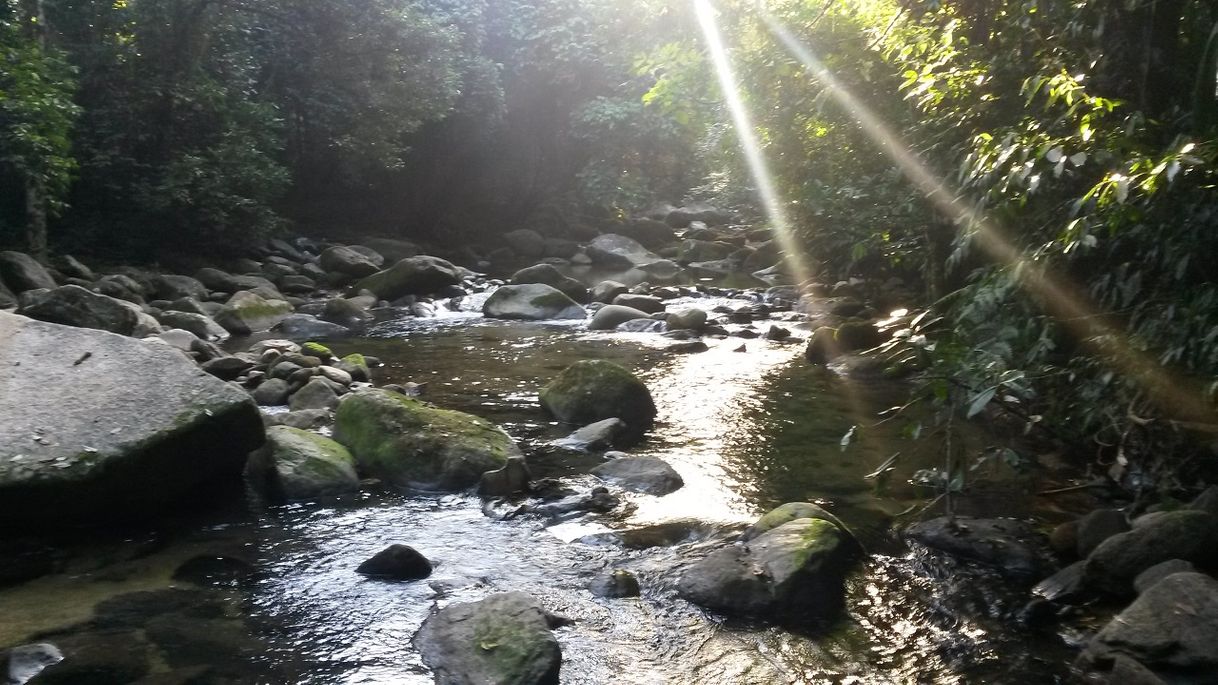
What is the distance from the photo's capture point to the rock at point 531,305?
14664 millimetres

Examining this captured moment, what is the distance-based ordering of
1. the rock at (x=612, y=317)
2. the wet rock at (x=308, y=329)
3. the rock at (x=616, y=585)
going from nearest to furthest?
the rock at (x=616, y=585), the wet rock at (x=308, y=329), the rock at (x=612, y=317)

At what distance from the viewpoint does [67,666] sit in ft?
13.8

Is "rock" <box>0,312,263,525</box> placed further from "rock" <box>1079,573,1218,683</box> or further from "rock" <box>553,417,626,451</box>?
"rock" <box>1079,573,1218,683</box>

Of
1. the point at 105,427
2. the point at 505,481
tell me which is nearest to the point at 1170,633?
the point at 505,481

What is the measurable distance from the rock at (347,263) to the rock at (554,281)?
2.66m

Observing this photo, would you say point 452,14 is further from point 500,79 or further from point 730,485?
point 730,485

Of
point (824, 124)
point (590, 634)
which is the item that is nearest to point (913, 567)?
point (590, 634)

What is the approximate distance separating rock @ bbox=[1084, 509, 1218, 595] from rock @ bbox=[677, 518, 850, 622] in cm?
127

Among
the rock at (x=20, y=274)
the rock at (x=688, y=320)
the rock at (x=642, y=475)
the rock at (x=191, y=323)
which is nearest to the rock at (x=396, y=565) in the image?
the rock at (x=642, y=475)

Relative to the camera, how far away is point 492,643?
14.1 feet

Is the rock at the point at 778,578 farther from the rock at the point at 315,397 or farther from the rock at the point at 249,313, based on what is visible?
the rock at the point at 249,313

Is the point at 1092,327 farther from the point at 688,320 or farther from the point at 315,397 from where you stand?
the point at 688,320

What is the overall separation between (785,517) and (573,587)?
137cm

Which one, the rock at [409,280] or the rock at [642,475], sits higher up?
the rock at [409,280]
